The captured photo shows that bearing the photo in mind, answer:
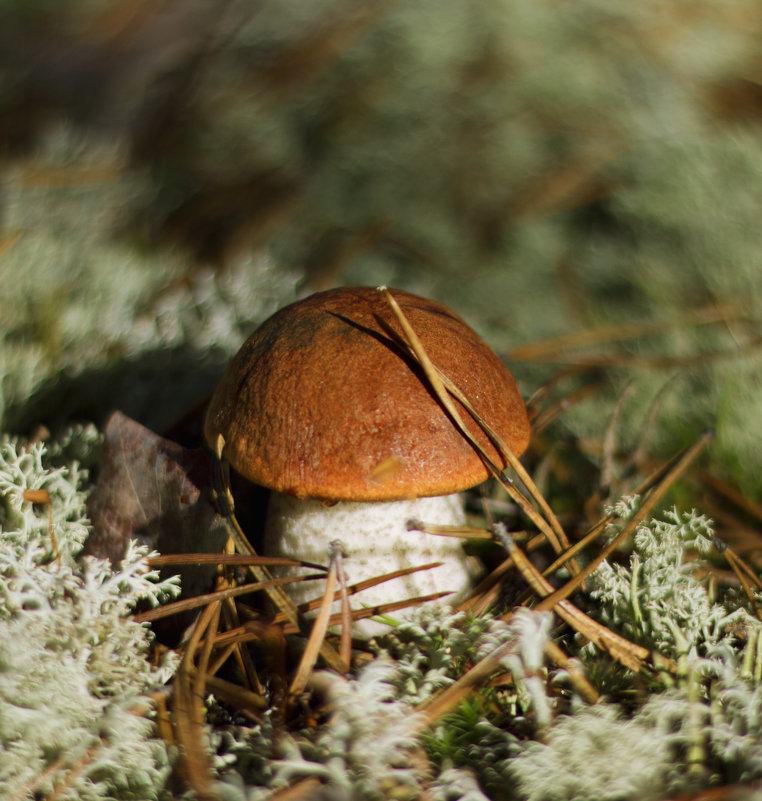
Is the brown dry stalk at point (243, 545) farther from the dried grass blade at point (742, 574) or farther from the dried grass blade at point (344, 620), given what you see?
the dried grass blade at point (742, 574)

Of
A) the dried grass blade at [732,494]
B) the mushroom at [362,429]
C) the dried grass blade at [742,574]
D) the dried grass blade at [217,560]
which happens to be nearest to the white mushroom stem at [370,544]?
the mushroom at [362,429]

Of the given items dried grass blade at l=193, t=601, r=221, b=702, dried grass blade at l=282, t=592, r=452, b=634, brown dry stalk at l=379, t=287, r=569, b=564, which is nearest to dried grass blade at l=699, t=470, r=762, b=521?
brown dry stalk at l=379, t=287, r=569, b=564

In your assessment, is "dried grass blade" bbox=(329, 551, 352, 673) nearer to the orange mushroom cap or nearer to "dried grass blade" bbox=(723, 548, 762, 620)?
the orange mushroom cap

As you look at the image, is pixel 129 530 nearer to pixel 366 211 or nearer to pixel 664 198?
pixel 366 211

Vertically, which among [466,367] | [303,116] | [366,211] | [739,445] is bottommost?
[739,445]

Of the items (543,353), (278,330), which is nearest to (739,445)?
(543,353)

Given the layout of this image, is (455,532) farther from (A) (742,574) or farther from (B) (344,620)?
(A) (742,574)
